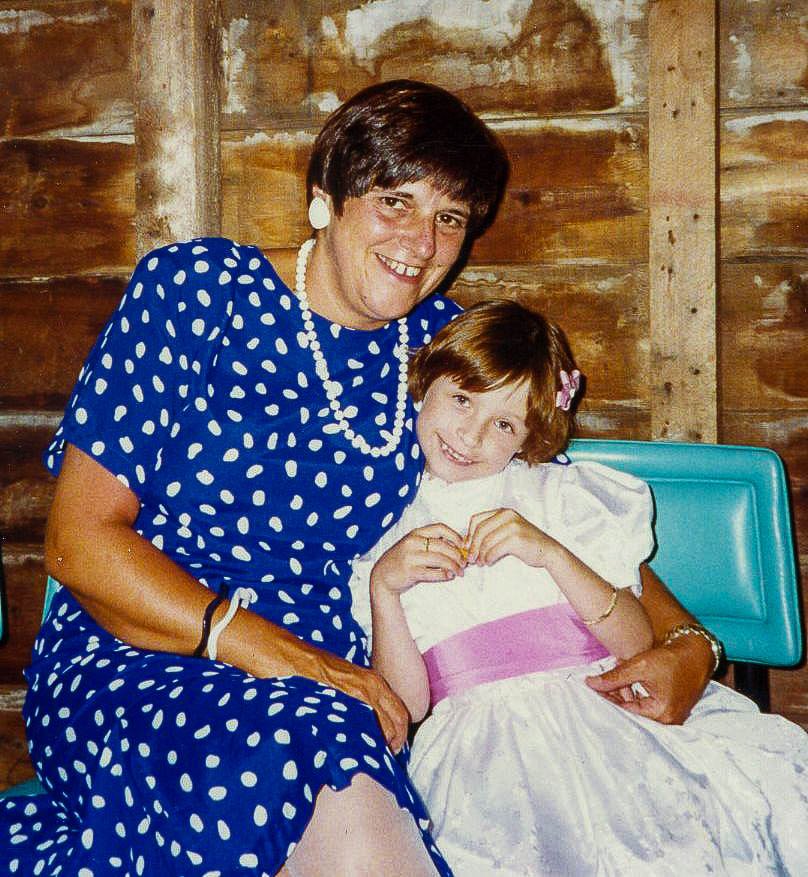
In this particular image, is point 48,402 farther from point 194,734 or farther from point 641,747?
point 641,747

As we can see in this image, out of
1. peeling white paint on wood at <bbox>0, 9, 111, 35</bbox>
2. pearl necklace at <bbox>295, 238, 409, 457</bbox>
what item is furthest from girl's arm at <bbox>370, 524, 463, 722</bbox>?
peeling white paint on wood at <bbox>0, 9, 111, 35</bbox>

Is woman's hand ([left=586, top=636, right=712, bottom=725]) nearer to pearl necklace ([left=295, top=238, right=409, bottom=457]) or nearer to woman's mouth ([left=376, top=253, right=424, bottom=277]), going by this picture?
pearl necklace ([left=295, top=238, right=409, bottom=457])

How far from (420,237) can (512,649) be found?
27.2 inches

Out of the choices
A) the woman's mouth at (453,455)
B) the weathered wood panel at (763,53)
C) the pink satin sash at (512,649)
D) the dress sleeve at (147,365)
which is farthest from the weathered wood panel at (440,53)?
the pink satin sash at (512,649)

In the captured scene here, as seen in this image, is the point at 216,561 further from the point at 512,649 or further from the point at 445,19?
the point at 445,19

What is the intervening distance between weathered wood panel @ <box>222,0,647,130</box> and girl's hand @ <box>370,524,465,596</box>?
998 mm

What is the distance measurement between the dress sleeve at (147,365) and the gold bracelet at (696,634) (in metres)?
0.87

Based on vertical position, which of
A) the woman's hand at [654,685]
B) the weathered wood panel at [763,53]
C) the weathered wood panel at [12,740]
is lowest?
the weathered wood panel at [12,740]

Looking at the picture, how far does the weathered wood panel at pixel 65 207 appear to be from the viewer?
2.20m

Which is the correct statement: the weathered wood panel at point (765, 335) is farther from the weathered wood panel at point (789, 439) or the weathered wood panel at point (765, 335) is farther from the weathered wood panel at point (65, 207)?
the weathered wood panel at point (65, 207)

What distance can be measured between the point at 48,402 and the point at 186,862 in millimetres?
1344

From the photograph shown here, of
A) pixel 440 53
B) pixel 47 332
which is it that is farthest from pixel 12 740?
pixel 440 53

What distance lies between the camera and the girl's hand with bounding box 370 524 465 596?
1490 millimetres

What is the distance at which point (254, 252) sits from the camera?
172 cm
